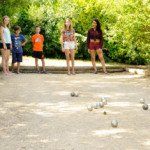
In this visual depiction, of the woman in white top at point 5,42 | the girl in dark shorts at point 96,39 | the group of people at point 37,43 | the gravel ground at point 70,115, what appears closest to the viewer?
the gravel ground at point 70,115

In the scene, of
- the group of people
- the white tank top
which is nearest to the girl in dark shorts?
the group of people

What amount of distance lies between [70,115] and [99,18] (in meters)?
12.7

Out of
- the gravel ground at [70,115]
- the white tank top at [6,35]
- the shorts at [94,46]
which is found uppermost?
the white tank top at [6,35]

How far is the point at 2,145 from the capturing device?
684cm

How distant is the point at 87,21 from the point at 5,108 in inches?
483

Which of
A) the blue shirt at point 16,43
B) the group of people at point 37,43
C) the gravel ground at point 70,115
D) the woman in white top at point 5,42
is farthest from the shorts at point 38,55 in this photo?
the gravel ground at point 70,115

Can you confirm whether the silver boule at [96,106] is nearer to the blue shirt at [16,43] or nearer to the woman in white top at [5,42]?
the woman in white top at [5,42]

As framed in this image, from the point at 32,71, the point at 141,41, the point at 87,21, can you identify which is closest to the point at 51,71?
the point at 32,71

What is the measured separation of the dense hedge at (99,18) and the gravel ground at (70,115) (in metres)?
2.00

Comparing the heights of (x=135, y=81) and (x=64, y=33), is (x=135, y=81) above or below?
below

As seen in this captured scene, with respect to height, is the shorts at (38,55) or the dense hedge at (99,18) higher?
the dense hedge at (99,18)

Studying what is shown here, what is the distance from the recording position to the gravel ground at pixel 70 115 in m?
7.02

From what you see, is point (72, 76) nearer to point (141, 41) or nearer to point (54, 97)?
point (141, 41)

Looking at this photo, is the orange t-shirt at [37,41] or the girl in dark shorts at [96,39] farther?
the orange t-shirt at [37,41]
